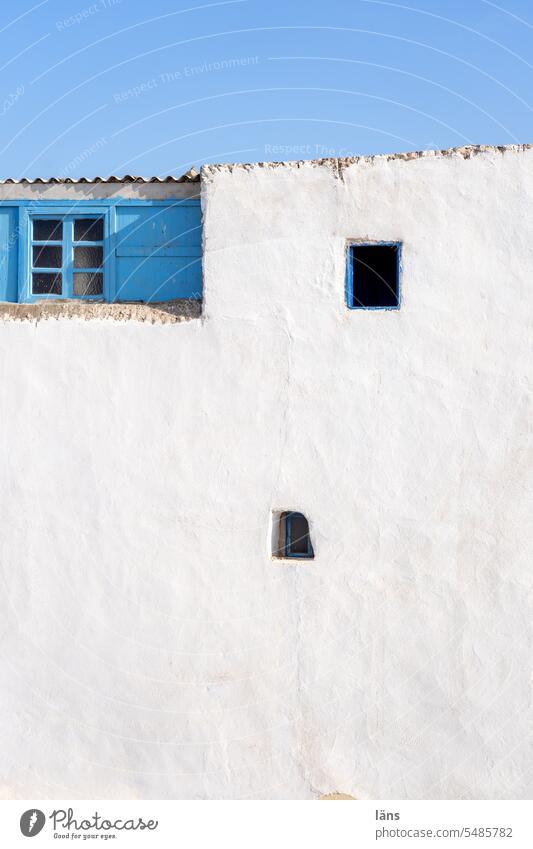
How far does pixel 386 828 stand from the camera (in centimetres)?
644

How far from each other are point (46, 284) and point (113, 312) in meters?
0.99

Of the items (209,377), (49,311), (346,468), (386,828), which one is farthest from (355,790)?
(49,311)

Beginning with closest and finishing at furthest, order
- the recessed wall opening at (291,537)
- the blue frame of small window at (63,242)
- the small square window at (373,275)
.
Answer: the small square window at (373,275), the recessed wall opening at (291,537), the blue frame of small window at (63,242)

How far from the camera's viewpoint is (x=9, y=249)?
7.48 m

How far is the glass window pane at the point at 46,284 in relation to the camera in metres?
7.45

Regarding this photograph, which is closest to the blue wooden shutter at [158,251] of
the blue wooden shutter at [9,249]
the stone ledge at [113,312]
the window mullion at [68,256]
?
the stone ledge at [113,312]

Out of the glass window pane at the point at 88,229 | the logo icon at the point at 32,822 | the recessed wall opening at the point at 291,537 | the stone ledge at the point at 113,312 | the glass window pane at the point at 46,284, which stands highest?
the glass window pane at the point at 88,229

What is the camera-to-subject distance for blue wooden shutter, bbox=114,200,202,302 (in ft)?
23.6

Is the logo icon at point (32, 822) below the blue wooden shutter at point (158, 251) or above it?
below

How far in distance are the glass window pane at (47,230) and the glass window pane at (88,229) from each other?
6.4 inches

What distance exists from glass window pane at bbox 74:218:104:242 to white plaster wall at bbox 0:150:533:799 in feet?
3.27

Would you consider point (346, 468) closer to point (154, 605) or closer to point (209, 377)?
point (209, 377)

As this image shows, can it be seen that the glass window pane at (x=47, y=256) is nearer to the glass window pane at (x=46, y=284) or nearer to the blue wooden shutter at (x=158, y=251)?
the glass window pane at (x=46, y=284)

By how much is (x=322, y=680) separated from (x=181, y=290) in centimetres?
364
